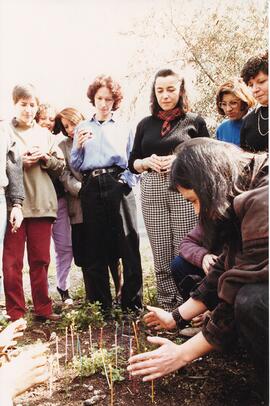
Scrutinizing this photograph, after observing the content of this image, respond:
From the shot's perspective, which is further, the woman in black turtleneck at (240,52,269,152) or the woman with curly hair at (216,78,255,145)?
the woman with curly hair at (216,78,255,145)

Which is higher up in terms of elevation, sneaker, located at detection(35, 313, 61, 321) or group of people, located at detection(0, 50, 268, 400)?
group of people, located at detection(0, 50, 268, 400)

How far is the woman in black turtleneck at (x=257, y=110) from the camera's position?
358 cm

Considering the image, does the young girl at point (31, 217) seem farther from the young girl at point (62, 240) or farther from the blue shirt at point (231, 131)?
the blue shirt at point (231, 131)

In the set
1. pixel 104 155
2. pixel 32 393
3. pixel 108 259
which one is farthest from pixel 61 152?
pixel 32 393

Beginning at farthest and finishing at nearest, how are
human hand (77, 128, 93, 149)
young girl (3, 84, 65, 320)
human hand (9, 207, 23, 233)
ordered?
human hand (77, 128, 93, 149) < young girl (3, 84, 65, 320) < human hand (9, 207, 23, 233)

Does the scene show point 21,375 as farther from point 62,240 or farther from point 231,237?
point 62,240

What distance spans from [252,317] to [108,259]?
239 centimetres

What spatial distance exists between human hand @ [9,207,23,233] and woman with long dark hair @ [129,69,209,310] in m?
1.02


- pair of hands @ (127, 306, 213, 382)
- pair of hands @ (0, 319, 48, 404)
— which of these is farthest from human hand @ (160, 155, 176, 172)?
pair of hands @ (0, 319, 48, 404)

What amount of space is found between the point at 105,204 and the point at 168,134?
2.63ft

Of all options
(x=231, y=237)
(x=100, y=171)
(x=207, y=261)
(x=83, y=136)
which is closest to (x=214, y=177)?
(x=231, y=237)

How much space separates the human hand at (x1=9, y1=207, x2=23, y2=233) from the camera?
3.82 metres

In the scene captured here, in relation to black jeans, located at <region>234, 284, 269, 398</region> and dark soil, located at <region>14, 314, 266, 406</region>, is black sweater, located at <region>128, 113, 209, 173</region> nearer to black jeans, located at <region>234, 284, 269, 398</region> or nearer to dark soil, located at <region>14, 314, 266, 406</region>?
dark soil, located at <region>14, 314, 266, 406</region>

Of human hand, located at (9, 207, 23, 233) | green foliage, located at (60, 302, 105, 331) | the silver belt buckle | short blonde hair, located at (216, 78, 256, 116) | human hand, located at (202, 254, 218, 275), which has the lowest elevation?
green foliage, located at (60, 302, 105, 331)
